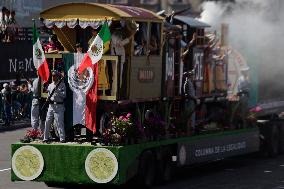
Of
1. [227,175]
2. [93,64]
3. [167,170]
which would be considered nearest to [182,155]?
[167,170]

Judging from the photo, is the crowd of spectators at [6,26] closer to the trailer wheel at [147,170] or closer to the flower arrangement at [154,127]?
the flower arrangement at [154,127]

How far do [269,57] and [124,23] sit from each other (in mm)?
8765

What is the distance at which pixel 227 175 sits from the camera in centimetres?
2009

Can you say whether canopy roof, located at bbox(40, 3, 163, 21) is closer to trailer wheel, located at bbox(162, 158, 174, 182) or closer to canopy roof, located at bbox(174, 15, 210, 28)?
canopy roof, located at bbox(174, 15, 210, 28)

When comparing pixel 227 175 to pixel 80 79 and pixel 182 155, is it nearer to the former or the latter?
pixel 182 155

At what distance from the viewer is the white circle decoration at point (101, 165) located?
16.3 m

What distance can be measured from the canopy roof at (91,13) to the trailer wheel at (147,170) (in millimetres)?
2786

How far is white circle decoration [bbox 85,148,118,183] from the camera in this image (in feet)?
53.6

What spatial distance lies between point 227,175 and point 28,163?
17.2 ft

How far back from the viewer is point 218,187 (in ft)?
59.0

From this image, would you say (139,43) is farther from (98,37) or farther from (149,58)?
(98,37)

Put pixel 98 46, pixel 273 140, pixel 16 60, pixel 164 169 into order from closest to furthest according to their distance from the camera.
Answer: pixel 98 46, pixel 164 169, pixel 273 140, pixel 16 60

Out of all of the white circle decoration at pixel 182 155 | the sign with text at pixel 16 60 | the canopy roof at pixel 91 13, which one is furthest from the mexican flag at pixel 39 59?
Answer: the sign with text at pixel 16 60

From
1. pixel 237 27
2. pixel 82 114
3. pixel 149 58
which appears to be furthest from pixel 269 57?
pixel 82 114
